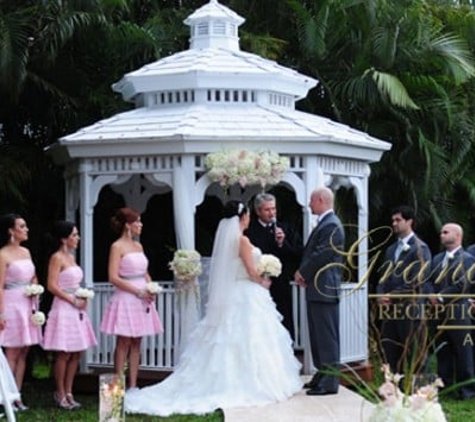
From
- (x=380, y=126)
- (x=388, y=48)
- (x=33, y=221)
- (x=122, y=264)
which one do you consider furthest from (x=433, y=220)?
(x=122, y=264)

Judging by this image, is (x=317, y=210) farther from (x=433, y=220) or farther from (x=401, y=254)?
(x=433, y=220)

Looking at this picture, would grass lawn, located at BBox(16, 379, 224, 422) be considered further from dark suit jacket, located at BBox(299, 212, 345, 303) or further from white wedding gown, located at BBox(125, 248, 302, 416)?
dark suit jacket, located at BBox(299, 212, 345, 303)

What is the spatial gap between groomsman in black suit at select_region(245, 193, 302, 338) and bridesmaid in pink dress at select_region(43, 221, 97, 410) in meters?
2.01

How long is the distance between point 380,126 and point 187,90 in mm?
4880

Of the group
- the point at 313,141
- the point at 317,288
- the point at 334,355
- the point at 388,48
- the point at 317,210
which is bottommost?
the point at 334,355

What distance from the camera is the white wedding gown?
991 cm

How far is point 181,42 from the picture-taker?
17.1m

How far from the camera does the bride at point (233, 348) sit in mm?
9977

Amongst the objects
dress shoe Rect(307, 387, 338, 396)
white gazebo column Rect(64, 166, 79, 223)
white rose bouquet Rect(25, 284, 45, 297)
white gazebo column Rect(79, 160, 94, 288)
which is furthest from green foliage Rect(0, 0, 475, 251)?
dress shoe Rect(307, 387, 338, 396)

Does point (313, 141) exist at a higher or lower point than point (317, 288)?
higher

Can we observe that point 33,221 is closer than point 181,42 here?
Yes

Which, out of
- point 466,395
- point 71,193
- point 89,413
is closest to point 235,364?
point 89,413

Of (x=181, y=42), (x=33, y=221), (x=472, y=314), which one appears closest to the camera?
(x=472, y=314)

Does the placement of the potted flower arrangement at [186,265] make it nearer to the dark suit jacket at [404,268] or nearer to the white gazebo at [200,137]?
the white gazebo at [200,137]
